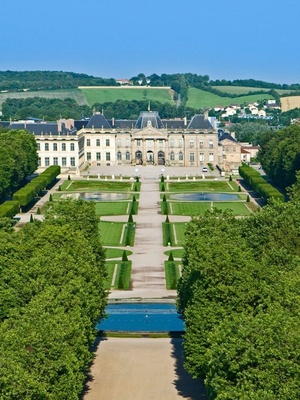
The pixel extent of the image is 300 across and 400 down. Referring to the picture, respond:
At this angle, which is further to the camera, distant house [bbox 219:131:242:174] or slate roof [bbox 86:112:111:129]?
slate roof [bbox 86:112:111:129]

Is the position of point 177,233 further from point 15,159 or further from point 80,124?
point 80,124

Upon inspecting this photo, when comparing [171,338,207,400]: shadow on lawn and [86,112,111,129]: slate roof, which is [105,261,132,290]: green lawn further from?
[86,112,111,129]: slate roof

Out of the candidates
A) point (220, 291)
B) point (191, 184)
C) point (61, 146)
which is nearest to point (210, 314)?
point (220, 291)

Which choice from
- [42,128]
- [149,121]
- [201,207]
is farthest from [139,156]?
[201,207]

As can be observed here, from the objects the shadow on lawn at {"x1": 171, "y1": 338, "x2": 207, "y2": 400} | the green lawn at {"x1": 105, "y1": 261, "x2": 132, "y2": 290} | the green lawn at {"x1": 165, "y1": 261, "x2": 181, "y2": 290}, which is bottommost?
the green lawn at {"x1": 165, "y1": 261, "x2": 181, "y2": 290}

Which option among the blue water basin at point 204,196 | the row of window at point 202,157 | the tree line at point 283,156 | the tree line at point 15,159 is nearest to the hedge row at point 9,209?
the tree line at point 15,159

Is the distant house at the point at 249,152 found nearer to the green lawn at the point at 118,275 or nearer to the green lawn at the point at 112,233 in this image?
the green lawn at the point at 112,233

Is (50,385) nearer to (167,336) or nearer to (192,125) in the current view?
(167,336)

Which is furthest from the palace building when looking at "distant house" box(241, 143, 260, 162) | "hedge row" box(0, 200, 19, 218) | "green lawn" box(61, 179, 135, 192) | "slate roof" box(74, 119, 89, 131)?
"hedge row" box(0, 200, 19, 218)
